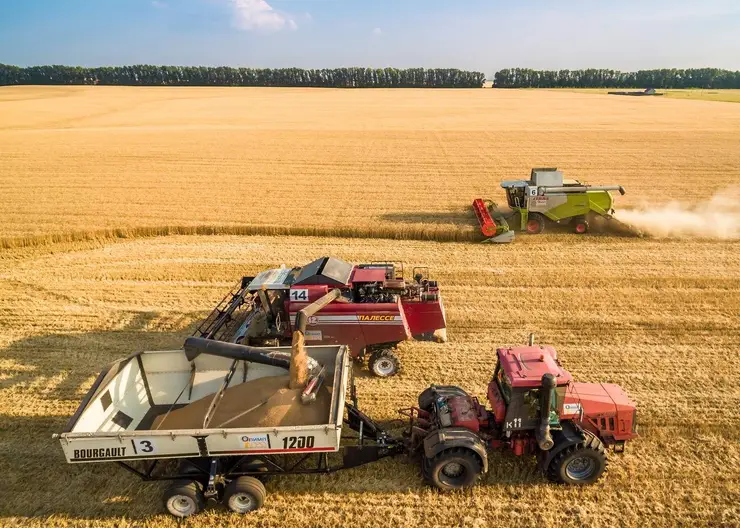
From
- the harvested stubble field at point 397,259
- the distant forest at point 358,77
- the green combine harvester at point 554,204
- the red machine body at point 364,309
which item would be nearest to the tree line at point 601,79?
the distant forest at point 358,77

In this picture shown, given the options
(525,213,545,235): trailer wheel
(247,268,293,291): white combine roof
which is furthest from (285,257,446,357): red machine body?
(525,213,545,235): trailer wheel

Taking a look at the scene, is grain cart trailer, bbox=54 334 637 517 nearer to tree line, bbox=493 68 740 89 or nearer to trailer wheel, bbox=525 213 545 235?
trailer wheel, bbox=525 213 545 235

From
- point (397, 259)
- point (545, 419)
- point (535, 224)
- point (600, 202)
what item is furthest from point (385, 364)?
A: point (600, 202)

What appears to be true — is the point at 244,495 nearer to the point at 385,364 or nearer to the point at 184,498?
the point at 184,498

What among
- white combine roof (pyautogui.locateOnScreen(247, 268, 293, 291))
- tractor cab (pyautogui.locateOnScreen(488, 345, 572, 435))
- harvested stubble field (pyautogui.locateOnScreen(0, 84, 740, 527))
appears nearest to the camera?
tractor cab (pyautogui.locateOnScreen(488, 345, 572, 435))

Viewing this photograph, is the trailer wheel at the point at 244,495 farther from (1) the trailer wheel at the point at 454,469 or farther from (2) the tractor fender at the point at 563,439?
(2) the tractor fender at the point at 563,439
